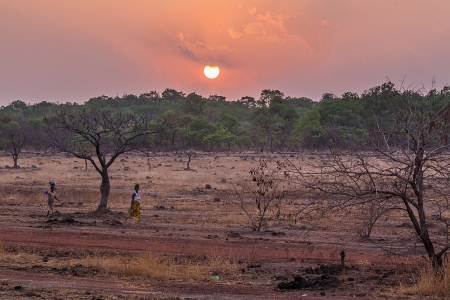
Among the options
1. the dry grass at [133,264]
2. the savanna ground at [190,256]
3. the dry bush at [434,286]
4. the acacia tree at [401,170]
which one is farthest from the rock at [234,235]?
the dry bush at [434,286]

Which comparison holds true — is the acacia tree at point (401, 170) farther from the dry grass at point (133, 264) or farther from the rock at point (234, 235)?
the rock at point (234, 235)

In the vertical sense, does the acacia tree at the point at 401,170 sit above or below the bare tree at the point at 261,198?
above

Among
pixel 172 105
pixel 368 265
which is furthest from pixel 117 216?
pixel 172 105

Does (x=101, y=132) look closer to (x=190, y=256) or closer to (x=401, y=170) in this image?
(x=190, y=256)

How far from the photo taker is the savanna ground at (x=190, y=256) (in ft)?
35.5

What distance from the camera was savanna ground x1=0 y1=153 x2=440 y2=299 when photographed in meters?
10.8

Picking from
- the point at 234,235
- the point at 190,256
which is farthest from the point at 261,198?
the point at 190,256

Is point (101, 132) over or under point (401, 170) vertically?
over

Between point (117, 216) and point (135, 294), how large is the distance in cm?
1267

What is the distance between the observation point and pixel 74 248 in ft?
50.5

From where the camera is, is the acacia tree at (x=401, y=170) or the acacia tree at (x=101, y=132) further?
the acacia tree at (x=101, y=132)

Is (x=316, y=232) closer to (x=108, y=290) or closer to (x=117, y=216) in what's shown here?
(x=117, y=216)

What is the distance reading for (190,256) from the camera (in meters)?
14.7

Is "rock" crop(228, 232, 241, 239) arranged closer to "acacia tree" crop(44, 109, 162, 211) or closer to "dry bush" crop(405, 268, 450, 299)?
"acacia tree" crop(44, 109, 162, 211)
